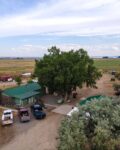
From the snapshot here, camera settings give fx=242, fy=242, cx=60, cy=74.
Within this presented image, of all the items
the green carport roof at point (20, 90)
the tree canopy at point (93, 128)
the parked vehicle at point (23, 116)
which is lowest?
the parked vehicle at point (23, 116)

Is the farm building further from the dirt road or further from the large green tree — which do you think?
the dirt road

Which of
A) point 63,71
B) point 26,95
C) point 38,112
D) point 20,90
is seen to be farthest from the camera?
point 20,90

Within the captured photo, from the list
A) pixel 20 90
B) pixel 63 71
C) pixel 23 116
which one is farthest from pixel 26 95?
pixel 23 116

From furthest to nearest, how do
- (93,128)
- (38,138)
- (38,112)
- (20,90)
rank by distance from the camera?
(20,90) → (38,112) → (38,138) → (93,128)

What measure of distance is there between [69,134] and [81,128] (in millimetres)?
1137

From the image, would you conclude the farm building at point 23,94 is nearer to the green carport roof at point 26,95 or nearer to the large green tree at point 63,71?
the green carport roof at point 26,95

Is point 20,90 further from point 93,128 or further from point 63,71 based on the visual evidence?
point 93,128

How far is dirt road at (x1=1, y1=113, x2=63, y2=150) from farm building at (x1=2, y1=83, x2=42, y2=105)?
958cm

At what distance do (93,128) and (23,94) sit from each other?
95.8 feet

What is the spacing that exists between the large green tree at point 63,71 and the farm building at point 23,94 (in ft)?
11.1

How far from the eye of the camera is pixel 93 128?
1853 centimetres

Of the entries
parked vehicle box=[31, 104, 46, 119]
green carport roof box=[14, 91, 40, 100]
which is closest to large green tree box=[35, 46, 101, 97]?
green carport roof box=[14, 91, 40, 100]

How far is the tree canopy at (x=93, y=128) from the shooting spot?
17.0m

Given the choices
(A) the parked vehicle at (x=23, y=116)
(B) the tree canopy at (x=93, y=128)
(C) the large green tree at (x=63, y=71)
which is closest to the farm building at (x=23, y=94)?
(C) the large green tree at (x=63, y=71)
